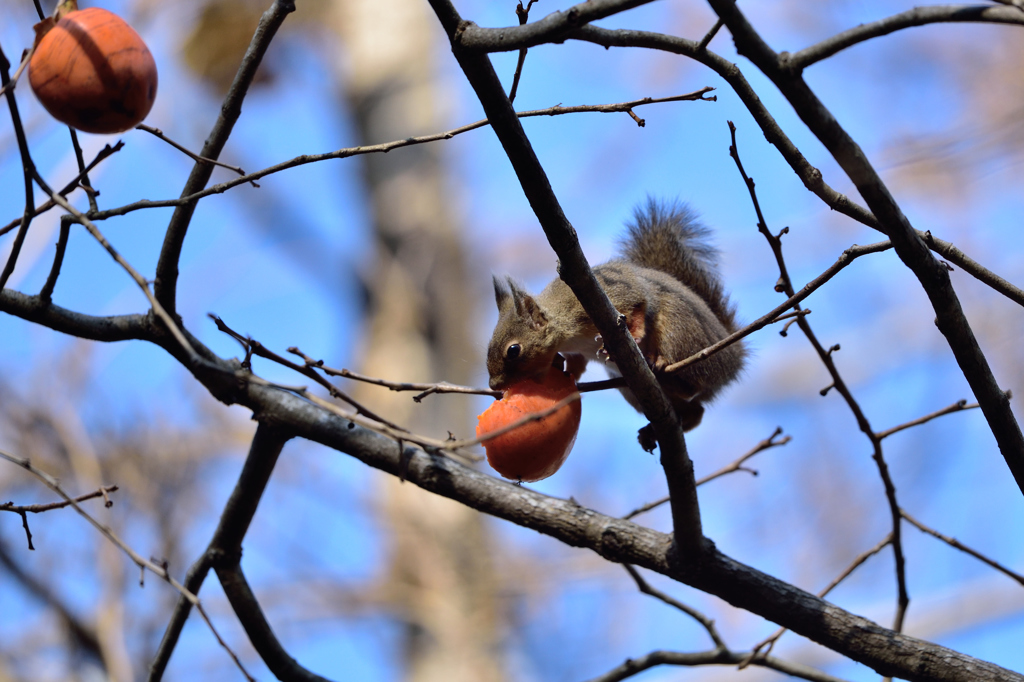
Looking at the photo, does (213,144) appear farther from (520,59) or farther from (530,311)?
(530,311)

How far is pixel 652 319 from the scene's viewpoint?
2.55 metres

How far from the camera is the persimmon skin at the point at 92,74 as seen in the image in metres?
1.36

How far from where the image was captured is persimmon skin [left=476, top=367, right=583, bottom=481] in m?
1.86

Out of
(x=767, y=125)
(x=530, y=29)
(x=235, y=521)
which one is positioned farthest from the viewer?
(x=235, y=521)

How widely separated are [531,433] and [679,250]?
145cm

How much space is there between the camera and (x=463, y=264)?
24.8ft

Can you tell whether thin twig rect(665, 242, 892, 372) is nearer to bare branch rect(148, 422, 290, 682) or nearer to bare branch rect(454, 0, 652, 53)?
bare branch rect(454, 0, 652, 53)

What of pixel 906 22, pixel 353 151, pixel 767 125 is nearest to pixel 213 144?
pixel 353 151

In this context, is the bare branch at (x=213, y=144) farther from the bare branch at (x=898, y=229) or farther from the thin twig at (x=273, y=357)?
the bare branch at (x=898, y=229)

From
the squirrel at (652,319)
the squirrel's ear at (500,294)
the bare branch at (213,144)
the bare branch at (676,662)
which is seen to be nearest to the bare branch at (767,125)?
the bare branch at (213,144)

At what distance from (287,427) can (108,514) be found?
269cm

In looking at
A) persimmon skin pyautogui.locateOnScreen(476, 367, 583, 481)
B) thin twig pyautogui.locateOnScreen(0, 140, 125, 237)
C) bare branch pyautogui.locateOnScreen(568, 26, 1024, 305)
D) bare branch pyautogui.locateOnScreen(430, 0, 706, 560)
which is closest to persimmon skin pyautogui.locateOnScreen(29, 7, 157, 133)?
thin twig pyautogui.locateOnScreen(0, 140, 125, 237)

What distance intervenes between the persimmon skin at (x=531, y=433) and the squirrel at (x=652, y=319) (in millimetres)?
218

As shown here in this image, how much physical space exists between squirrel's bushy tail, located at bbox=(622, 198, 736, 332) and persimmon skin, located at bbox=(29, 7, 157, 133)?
2.03 meters
